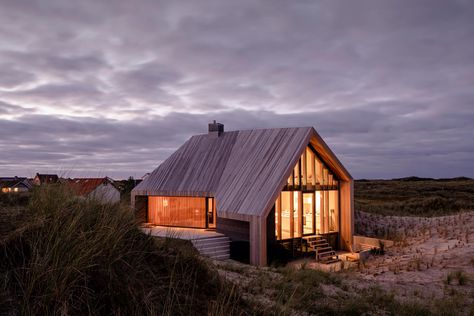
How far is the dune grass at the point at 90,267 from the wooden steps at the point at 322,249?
32.7 ft

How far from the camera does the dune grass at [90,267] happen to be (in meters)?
3.23

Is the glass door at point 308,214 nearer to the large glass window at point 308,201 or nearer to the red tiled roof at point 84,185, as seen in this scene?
the large glass window at point 308,201

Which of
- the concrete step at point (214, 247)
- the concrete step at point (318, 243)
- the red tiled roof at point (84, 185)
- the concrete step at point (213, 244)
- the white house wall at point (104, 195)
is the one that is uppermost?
the red tiled roof at point (84, 185)

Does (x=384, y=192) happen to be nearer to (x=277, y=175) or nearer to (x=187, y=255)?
(x=277, y=175)

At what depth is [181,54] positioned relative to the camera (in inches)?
580

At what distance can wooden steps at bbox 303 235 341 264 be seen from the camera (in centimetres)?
1398

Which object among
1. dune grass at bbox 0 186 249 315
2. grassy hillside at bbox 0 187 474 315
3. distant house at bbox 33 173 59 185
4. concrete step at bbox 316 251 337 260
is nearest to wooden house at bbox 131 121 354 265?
concrete step at bbox 316 251 337 260

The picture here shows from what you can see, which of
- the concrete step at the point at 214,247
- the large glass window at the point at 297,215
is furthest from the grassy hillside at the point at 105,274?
the large glass window at the point at 297,215

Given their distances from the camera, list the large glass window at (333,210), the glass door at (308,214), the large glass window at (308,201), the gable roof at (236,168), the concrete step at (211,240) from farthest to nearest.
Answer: the large glass window at (333,210) < the glass door at (308,214) < the large glass window at (308,201) < the concrete step at (211,240) < the gable roof at (236,168)

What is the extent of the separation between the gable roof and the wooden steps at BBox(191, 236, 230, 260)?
100cm

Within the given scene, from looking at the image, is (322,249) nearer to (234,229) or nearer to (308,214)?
(308,214)

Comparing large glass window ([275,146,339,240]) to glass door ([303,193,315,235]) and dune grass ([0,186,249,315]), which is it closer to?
glass door ([303,193,315,235])

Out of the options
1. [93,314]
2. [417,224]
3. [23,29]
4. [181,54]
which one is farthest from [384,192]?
[93,314]

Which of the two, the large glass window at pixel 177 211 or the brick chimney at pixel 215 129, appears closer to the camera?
the large glass window at pixel 177 211
